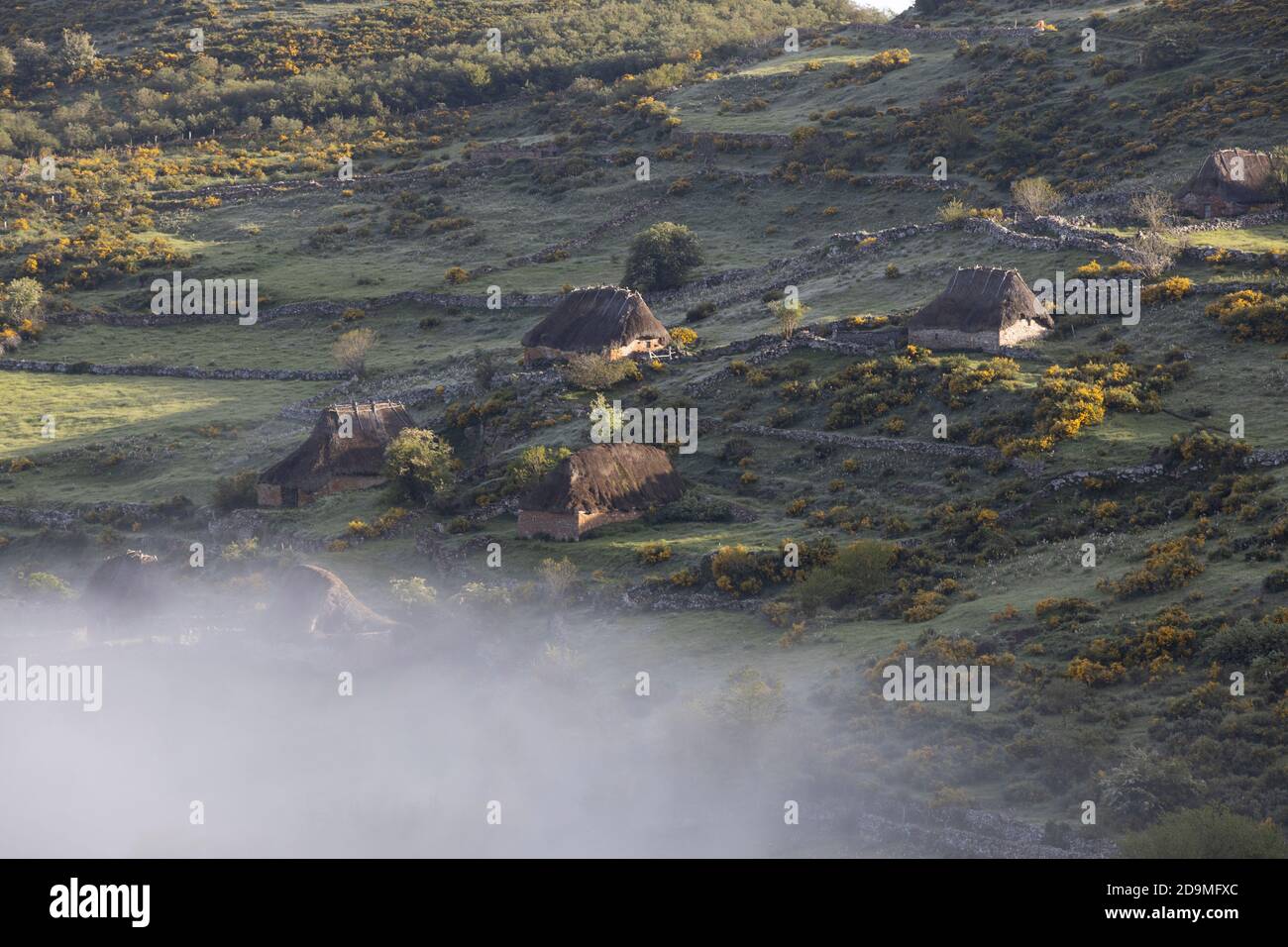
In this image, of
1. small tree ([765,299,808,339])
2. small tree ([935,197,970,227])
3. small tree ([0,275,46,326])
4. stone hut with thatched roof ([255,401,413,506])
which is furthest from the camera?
small tree ([0,275,46,326])

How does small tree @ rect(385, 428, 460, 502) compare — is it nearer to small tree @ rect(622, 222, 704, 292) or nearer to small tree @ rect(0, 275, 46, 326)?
small tree @ rect(622, 222, 704, 292)

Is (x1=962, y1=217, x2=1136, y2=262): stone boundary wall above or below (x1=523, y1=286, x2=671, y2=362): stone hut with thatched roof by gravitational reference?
above

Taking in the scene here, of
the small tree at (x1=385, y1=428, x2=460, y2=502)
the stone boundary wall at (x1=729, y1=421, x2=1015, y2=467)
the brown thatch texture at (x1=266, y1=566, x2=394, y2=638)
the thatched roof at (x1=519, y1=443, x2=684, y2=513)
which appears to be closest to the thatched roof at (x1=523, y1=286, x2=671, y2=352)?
the stone boundary wall at (x1=729, y1=421, x2=1015, y2=467)

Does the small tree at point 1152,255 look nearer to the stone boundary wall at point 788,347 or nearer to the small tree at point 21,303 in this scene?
the stone boundary wall at point 788,347

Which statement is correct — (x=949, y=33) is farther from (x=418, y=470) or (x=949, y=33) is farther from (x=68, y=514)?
(x=68, y=514)

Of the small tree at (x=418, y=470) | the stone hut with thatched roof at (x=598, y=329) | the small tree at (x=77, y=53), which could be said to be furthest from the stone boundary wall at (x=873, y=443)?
the small tree at (x=77, y=53)
